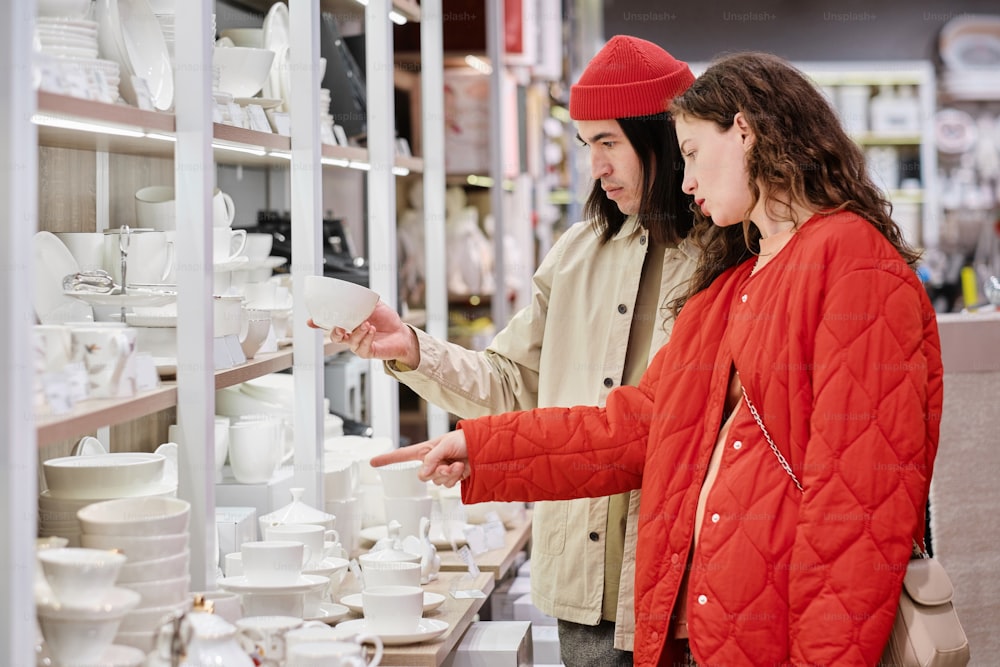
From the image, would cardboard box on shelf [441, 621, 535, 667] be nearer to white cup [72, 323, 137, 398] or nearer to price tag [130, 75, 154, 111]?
white cup [72, 323, 137, 398]

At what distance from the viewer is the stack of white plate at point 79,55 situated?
150 cm

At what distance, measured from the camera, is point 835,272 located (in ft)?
5.19

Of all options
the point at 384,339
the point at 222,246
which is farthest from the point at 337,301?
the point at 222,246

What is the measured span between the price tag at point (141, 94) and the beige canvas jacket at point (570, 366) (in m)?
0.74

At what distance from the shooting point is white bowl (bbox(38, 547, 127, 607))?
1342 mm

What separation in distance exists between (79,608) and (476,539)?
5.17 feet

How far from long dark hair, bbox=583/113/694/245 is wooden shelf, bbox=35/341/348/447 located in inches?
Answer: 31.1

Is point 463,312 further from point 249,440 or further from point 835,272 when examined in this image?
point 835,272

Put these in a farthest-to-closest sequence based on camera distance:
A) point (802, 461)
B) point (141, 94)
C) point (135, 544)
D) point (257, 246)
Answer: point (257, 246) < point (141, 94) < point (802, 461) < point (135, 544)

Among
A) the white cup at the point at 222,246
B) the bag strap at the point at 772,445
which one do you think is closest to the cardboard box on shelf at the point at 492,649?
the bag strap at the point at 772,445

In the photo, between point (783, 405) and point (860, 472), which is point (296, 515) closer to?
point (783, 405)

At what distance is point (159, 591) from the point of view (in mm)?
1479

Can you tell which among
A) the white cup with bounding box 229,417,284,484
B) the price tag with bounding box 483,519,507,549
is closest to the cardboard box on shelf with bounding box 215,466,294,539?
the white cup with bounding box 229,417,284,484

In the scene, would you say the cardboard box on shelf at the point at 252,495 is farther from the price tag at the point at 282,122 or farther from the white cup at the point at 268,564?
the price tag at the point at 282,122
